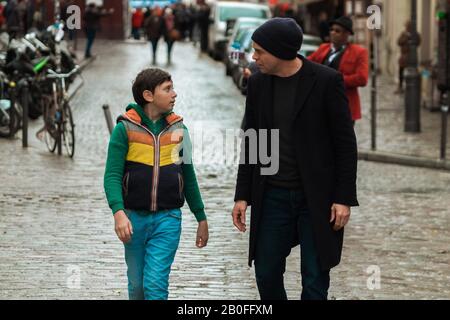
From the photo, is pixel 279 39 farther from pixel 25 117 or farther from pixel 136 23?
pixel 136 23

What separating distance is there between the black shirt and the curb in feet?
34.7

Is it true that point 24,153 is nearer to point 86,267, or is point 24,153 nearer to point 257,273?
point 86,267

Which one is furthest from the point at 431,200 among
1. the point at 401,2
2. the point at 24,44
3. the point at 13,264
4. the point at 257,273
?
the point at 401,2

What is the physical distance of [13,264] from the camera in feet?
30.0

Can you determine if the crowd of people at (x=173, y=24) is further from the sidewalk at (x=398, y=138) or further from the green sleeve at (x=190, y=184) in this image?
the green sleeve at (x=190, y=184)

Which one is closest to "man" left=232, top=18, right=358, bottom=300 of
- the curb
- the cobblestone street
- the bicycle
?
the cobblestone street

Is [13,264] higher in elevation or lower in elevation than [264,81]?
lower

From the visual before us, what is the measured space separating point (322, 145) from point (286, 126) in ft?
0.64

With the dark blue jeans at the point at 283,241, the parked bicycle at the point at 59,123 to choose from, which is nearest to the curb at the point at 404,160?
the parked bicycle at the point at 59,123

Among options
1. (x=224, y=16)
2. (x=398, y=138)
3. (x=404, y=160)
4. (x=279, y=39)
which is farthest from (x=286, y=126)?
(x=224, y=16)

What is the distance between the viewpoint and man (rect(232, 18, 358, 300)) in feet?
19.3

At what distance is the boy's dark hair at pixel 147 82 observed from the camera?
607 cm

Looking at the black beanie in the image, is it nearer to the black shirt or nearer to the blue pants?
the black shirt

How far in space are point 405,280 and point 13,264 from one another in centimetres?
283
